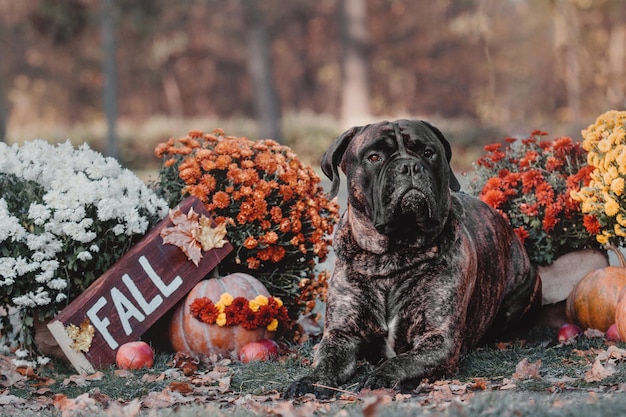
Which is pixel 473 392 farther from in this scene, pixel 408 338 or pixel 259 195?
pixel 259 195

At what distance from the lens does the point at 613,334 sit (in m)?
5.17

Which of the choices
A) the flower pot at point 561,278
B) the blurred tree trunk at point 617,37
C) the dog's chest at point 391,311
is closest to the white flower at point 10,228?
the dog's chest at point 391,311

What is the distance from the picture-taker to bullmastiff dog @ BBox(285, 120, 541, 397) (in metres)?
4.19

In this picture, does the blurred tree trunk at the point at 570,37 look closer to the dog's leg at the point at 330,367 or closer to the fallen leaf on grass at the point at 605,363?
the fallen leaf on grass at the point at 605,363

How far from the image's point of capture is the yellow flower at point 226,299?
5.25 meters

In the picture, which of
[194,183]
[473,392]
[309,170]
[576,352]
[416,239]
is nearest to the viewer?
[473,392]

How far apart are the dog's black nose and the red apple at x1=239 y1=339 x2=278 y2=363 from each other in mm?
1590

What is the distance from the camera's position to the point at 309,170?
611 cm

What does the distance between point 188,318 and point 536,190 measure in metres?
2.66

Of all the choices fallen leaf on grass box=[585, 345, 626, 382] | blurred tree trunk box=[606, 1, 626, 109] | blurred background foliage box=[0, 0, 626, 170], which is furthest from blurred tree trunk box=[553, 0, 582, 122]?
fallen leaf on grass box=[585, 345, 626, 382]

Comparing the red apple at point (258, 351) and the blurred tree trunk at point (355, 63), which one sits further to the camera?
the blurred tree trunk at point (355, 63)

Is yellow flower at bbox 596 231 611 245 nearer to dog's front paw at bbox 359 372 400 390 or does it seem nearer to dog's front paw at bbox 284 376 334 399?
dog's front paw at bbox 359 372 400 390

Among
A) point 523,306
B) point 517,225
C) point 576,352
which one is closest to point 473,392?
point 576,352

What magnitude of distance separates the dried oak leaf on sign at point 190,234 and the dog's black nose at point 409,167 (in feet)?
5.46
